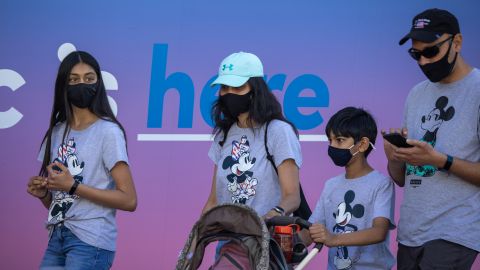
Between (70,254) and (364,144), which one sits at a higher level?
(364,144)

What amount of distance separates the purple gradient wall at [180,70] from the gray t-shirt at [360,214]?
5.13 ft

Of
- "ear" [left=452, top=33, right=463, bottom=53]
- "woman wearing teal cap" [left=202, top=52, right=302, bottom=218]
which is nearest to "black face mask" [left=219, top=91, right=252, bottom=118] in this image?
"woman wearing teal cap" [left=202, top=52, right=302, bottom=218]

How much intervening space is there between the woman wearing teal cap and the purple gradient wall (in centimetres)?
149

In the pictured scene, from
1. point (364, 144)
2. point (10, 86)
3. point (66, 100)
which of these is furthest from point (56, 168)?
point (10, 86)

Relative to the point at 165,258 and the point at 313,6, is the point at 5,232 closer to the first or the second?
the point at 165,258

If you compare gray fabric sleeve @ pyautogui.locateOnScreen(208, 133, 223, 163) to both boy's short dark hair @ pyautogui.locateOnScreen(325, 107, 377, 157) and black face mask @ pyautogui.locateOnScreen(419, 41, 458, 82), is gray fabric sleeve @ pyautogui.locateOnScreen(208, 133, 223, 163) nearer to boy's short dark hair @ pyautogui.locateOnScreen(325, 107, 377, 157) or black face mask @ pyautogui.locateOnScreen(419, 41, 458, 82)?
boy's short dark hair @ pyautogui.locateOnScreen(325, 107, 377, 157)

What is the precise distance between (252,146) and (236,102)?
0.21m

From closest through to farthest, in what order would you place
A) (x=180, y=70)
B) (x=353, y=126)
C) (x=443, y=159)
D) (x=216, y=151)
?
(x=443, y=159)
(x=353, y=126)
(x=216, y=151)
(x=180, y=70)

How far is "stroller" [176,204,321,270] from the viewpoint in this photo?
11.3ft

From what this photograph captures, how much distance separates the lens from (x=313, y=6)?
18.8ft

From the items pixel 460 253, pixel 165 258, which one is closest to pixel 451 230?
pixel 460 253

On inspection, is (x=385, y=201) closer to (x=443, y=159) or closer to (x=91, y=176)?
(x=443, y=159)

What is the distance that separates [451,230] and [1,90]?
332cm

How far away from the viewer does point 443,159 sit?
11.6ft
